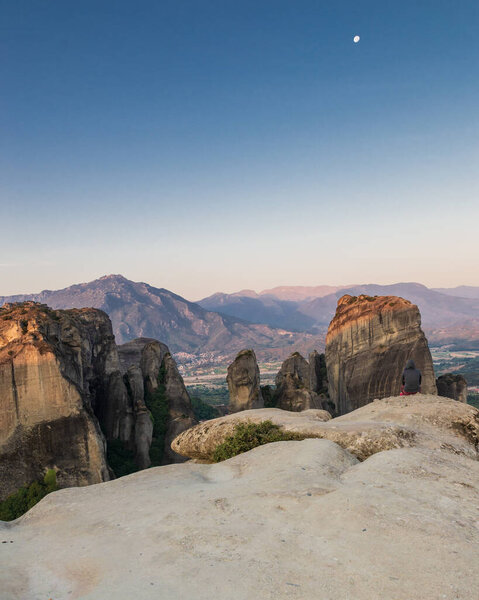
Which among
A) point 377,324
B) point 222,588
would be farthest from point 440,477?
point 377,324

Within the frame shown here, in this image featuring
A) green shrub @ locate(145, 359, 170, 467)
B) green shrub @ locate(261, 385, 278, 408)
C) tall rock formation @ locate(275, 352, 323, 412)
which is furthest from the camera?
green shrub @ locate(261, 385, 278, 408)

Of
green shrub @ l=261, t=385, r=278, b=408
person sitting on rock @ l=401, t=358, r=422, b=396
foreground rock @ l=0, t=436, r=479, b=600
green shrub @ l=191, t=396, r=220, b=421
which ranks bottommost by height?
green shrub @ l=191, t=396, r=220, b=421

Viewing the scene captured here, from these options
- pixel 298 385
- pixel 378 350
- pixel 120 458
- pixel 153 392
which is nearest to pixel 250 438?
pixel 120 458

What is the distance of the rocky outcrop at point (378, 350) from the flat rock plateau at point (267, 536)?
1742 inches

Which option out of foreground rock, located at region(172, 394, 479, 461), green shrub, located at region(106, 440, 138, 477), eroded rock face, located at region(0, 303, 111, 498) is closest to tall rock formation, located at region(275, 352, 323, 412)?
green shrub, located at region(106, 440, 138, 477)

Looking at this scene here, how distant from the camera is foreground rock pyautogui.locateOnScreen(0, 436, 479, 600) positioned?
7332 millimetres

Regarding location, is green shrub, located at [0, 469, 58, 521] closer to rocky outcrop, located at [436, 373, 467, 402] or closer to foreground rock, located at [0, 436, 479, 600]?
foreground rock, located at [0, 436, 479, 600]

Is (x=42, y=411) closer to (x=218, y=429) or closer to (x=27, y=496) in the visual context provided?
(x=27, y=496)

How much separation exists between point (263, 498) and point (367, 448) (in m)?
7.14

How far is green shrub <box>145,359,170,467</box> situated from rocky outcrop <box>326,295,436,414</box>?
2585 cm

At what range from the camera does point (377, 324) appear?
2277 inches

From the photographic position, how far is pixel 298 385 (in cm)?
6494

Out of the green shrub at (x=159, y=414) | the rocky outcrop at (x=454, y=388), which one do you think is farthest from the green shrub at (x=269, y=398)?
the rocky outcrop at (x=454, y=388)

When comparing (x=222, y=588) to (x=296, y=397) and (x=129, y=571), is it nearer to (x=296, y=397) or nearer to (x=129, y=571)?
(x=129, y=571)
